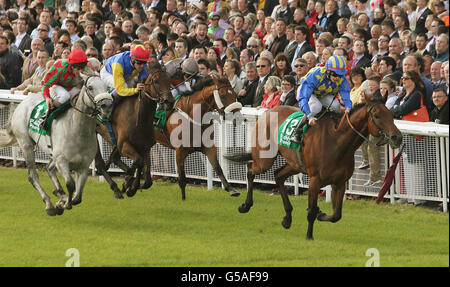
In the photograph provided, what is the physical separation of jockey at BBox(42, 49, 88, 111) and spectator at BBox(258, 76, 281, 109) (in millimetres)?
2282

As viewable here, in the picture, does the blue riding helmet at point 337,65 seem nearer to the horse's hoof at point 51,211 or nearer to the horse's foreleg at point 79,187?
the horse's foreleg at point 79,187

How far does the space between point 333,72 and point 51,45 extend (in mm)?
7521

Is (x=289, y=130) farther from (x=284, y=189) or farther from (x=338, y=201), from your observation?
(x=338, y=201)

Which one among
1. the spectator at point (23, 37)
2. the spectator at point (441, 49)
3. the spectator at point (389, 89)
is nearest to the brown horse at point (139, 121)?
the spectator at point (389, 89)

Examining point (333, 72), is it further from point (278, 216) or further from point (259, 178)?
point (259, 178)

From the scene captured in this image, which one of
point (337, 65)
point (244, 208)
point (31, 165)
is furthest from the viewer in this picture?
point (31, 165)

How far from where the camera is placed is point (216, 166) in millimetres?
10523

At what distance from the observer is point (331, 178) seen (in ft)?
28.1

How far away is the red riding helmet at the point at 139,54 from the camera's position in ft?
33.1

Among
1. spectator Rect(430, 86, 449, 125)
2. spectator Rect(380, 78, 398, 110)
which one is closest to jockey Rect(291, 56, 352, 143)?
spectator Rect(430, 86, 449, 125)

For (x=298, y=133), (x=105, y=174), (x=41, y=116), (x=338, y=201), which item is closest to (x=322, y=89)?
(x=298, y=133)

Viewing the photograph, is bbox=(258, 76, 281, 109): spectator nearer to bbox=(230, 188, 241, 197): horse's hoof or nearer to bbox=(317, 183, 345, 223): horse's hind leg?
bbox=(230, 188, 241, 197): horse's hoof

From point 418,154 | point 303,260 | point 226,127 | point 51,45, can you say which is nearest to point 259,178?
point 226,127

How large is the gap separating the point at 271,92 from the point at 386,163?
5.75 feet
